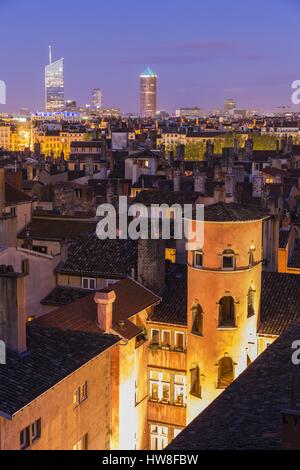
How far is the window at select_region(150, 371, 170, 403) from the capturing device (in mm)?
26531

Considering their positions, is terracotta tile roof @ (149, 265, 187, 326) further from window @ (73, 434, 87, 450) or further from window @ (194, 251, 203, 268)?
window @ (73, 434, 87, 450)

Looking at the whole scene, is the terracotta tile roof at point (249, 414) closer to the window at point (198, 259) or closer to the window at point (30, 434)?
the window at point (30, 434)

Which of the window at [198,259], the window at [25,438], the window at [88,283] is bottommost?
the window at [25,438]

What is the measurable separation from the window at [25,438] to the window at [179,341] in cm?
1100

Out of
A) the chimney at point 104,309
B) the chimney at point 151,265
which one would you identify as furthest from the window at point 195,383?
→ the chimney at point 104,309

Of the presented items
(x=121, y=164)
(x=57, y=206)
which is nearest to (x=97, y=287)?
(x=57, y=206)

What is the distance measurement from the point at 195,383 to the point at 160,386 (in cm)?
153

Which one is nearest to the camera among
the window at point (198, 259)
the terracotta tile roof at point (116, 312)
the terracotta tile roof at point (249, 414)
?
the terracotta tile roof at point (249, 414)

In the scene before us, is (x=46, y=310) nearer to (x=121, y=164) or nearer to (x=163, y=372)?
(x=163, y=372)

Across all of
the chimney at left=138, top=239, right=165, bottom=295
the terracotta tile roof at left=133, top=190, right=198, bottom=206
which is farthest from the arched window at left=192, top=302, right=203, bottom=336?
the terracotta tile roof at left=133, top=190, right=198, bottom=206

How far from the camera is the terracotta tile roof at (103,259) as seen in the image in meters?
29.1

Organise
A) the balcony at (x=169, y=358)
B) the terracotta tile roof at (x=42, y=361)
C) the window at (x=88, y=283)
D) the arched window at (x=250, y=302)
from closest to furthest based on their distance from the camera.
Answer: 1. the terracotta tile roof at (x=42, y=361)
2. the arched window at (x=250, y=302)
3. the balcony at (x=169, y=358)
4. the window at (x=88, y=283)

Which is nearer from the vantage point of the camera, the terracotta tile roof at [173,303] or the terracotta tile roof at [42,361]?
the terracotta tile roof at [42,361]

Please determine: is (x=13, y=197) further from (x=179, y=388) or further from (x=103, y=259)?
(x=179, y=388)
